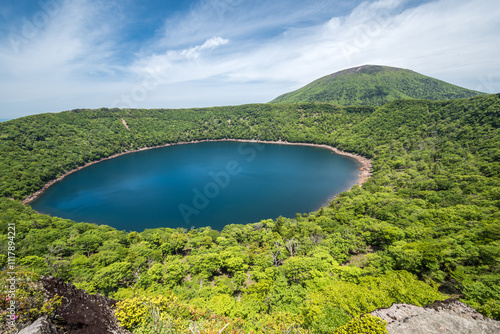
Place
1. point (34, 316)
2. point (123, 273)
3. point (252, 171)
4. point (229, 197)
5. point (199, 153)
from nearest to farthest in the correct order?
point (34, 316), point (123, 273), point (229, 197), point (252, 171), point (199, 153)

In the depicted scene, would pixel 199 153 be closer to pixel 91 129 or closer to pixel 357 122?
pixel 91 129

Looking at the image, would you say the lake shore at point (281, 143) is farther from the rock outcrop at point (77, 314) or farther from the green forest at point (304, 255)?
the rock outcrop at point (77, 314)

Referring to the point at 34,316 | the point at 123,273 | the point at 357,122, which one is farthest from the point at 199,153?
the point at 34,316

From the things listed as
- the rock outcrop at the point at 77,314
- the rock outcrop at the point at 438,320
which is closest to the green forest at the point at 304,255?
the rock outcrop at the point at 77,314

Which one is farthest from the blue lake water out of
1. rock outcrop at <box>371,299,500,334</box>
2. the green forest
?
rock outcrop at <box>371,299,500,334</box>

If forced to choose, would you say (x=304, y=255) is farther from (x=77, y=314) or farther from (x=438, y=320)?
(x=77, y=314)

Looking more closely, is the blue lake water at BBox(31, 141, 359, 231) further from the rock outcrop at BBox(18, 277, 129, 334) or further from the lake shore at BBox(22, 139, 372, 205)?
the rock outcrop at BBox(18, 277, 129, 334)

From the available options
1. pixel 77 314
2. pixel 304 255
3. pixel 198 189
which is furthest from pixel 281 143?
pixel 77 314
